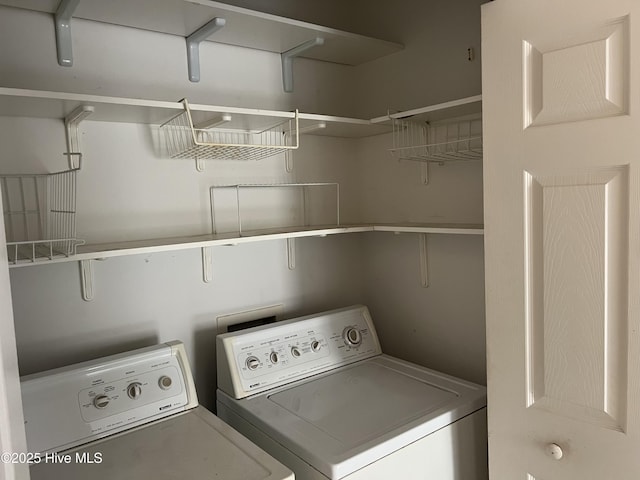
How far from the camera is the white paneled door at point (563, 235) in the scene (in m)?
1.07

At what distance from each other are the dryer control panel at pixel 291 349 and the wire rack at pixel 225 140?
2.04 ft

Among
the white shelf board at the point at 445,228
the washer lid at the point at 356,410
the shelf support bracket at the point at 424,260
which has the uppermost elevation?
the white shelf board at the point at 445,228

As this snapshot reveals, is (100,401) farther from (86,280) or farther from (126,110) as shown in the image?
(126,110)

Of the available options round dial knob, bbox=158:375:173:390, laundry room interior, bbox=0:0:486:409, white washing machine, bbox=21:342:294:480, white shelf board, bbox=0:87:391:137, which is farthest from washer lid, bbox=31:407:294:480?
white shelf board, bbox=0:87:391:137

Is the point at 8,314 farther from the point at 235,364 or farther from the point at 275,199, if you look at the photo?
the point at 275,199

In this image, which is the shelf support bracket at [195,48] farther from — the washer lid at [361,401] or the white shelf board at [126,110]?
the washer lid at [361,401]

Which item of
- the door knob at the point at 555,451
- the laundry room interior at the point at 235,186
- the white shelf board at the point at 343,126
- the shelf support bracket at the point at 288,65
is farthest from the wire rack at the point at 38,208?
the door knob at the point at 555,451

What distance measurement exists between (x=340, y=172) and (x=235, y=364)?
987 millimetres

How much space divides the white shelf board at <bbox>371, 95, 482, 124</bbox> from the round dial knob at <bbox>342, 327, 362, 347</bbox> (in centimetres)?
79

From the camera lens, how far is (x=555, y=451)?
1.23 m

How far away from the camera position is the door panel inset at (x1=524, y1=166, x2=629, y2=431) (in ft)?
3.62

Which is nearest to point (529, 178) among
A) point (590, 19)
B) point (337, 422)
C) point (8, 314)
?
point (590, 19)

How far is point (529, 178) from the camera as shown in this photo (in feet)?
4.02

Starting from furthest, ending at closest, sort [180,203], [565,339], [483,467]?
[180,203]
[483,467]
[565,339]
